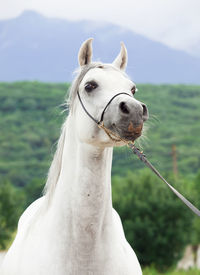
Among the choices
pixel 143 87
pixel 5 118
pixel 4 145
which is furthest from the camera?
pixel 143 87

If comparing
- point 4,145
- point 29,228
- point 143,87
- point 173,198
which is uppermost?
point 29,228

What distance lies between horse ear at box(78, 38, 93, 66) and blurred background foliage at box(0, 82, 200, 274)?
53cm

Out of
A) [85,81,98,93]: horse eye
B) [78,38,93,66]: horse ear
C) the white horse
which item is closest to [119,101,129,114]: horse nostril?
the white horse

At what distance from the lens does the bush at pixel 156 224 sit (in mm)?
24312

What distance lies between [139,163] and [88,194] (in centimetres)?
7659

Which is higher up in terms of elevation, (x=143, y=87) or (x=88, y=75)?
(x=88, y=75)

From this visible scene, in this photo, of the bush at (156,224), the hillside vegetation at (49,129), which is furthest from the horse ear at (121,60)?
the hillside vegetation at (49,129)

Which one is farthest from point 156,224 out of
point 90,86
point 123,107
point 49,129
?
point 49,129

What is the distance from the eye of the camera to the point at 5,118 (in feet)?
367

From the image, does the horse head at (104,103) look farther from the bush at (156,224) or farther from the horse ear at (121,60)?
the bush at (156,224)

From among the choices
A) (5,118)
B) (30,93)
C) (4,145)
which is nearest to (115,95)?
(4,145)

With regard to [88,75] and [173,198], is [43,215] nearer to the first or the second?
[88,75]

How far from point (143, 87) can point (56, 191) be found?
5539 inches

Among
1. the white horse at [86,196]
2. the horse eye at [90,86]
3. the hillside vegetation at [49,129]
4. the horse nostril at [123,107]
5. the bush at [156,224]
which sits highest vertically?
the horse nostril at [123,107]
